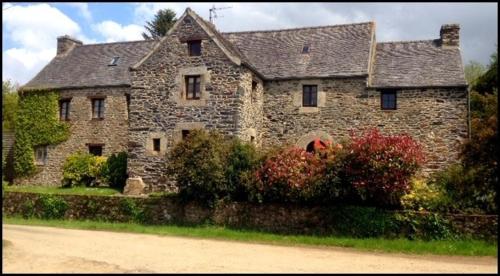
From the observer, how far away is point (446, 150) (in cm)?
2203

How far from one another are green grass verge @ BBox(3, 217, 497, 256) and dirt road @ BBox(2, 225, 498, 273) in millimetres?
737

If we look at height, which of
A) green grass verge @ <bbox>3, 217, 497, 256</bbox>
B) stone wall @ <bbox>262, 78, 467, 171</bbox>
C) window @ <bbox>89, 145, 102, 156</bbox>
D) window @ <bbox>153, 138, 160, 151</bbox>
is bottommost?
green grass verge @ <bbox>3, 217, 497, 256</bbox>

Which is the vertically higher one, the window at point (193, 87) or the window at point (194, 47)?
the window at point (194, 47)

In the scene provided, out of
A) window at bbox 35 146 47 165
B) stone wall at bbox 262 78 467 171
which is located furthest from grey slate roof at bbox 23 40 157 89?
stone wall at bbox 262 78 467 171

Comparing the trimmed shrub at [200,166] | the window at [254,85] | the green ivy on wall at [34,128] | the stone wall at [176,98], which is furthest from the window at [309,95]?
the green ivy on wall at [34,128]

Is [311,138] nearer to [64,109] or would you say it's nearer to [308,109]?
[308,109]

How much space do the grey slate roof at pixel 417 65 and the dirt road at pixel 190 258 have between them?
1186 cm

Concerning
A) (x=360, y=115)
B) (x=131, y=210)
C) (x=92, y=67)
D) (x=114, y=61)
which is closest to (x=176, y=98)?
(x=131, y=210)

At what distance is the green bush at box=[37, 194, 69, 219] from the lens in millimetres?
20359

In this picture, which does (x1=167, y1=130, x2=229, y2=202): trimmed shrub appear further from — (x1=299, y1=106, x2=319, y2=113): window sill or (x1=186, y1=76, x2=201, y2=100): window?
(x1=299, y1=106, x2=319, y2=113): window sill

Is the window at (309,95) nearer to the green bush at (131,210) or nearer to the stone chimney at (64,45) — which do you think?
the green bush at (131,210)

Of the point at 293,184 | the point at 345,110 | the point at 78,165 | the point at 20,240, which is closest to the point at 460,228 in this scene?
the point at 293,184

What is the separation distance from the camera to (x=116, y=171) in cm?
2520

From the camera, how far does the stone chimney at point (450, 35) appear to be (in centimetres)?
2438
